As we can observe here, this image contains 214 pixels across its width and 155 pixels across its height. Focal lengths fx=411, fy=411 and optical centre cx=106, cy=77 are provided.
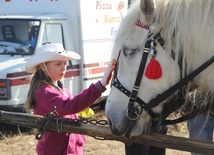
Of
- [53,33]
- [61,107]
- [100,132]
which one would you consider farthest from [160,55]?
[53,33]

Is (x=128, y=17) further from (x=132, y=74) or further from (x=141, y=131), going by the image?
(x=141, y=131)

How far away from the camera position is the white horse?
2061 millimetres

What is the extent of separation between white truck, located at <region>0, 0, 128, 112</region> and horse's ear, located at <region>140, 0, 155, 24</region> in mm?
3484

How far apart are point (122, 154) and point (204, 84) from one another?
2.89 meters

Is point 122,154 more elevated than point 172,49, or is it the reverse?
point 172,49

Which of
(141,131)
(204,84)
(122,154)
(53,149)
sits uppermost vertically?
(204,84)

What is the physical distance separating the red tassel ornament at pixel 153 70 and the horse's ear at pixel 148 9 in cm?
21

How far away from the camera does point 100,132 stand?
7.64 feet

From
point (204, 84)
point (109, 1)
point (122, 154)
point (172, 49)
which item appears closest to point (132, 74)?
point (172, 49)

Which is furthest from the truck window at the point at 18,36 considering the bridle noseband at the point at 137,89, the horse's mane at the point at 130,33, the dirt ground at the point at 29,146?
the bridle noseband at the point at 137,89

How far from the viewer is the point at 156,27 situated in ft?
6.82

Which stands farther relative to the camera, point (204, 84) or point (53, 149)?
point (53, 149)

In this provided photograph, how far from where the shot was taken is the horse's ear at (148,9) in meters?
2.00

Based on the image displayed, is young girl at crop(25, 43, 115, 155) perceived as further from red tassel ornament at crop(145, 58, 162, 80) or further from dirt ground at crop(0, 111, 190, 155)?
dirt ground at crop(0, 111, 190, 155)
